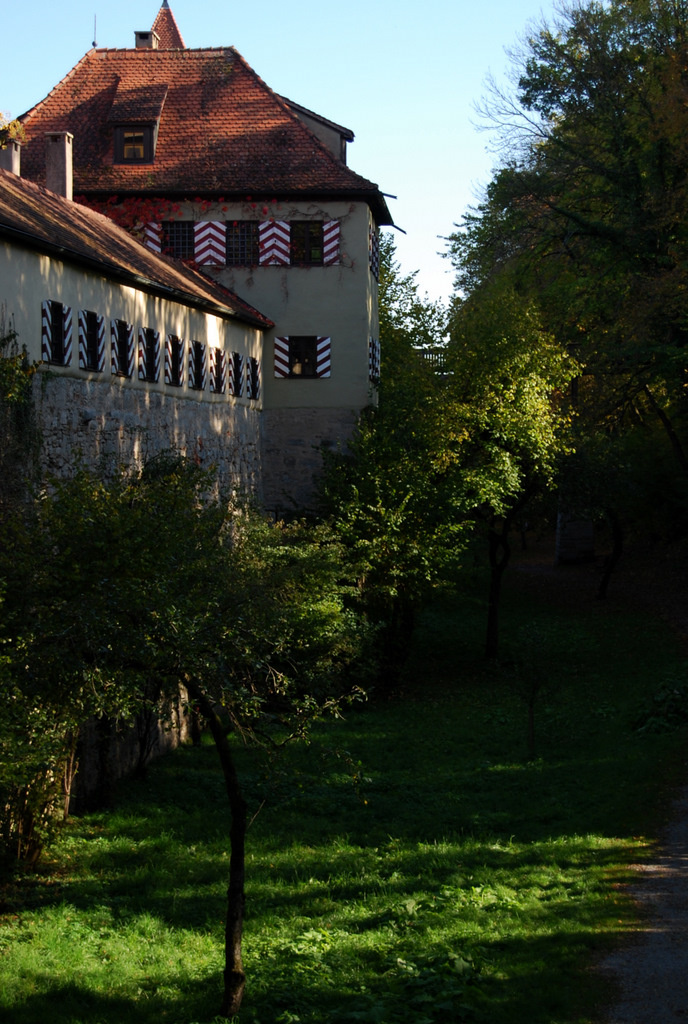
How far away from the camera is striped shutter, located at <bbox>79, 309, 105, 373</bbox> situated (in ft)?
54.5

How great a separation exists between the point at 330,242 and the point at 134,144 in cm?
532

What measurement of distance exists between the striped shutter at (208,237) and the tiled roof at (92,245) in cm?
106

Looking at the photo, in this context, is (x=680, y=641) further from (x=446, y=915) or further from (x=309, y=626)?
(x=446, y=915)

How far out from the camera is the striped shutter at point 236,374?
23.8 m

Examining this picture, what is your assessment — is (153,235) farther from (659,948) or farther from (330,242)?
(659,948)

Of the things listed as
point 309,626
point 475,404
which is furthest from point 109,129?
point 309,626

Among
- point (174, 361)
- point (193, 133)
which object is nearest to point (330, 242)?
point (193, 133)

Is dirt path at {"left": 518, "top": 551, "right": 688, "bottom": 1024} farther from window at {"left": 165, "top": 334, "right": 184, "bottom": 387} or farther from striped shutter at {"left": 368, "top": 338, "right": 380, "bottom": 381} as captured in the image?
striped shutter at {"left": 368, "top": 338, "right": 380, "bottom": 381}

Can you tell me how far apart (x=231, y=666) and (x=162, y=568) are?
1.24 metres

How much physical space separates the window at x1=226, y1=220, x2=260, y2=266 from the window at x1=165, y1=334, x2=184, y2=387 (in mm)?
6245

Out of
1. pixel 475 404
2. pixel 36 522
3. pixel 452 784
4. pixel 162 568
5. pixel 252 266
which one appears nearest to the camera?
pixel 162 568

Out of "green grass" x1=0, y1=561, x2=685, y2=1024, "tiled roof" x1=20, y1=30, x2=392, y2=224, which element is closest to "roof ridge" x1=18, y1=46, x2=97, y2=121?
"tiled roof" x1=20, y1=30, x2=392, y2=224

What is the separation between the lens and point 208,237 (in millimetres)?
26234

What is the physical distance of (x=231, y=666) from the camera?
8453 mm
